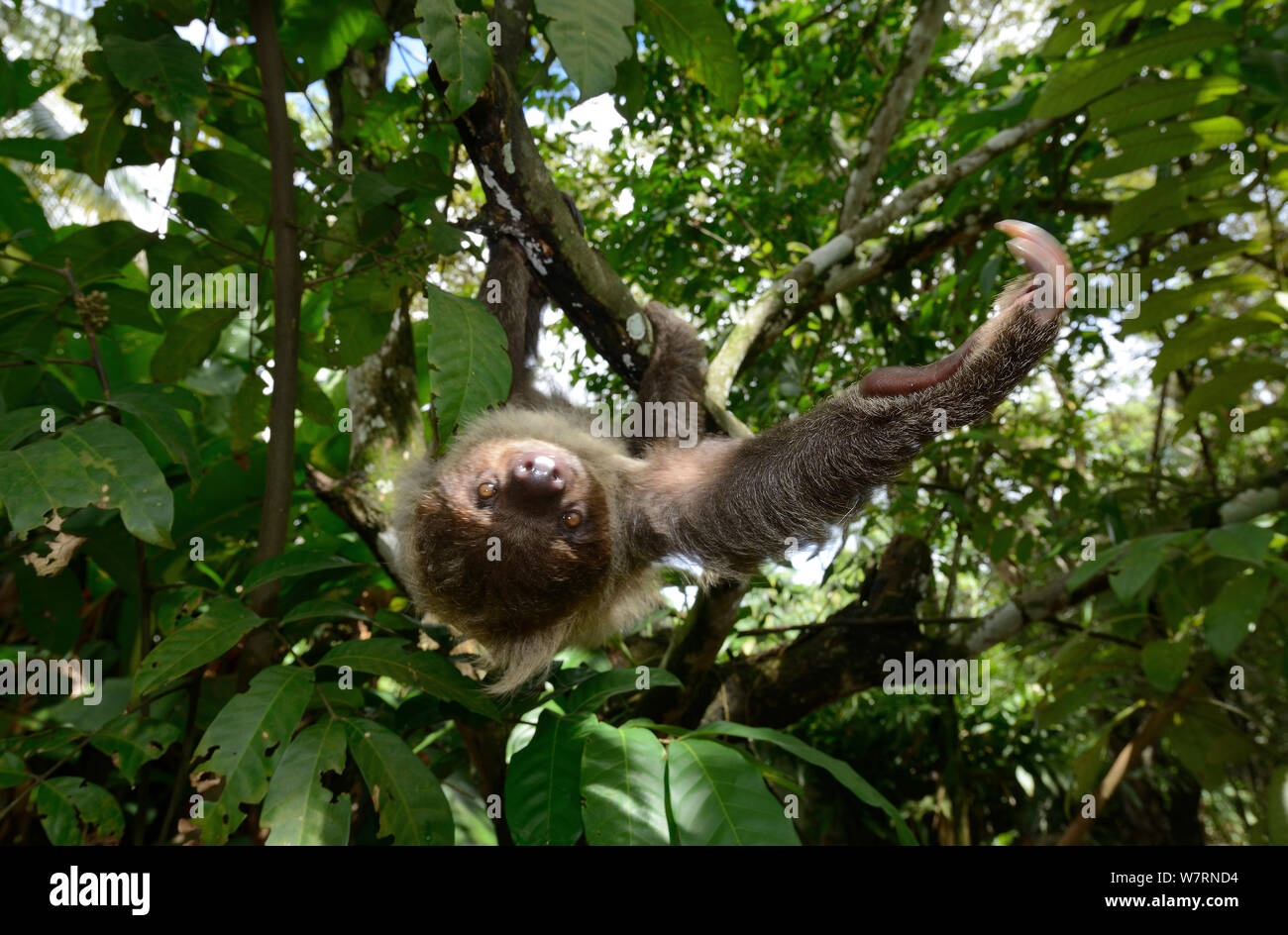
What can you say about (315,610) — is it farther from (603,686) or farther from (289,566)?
(603,686)

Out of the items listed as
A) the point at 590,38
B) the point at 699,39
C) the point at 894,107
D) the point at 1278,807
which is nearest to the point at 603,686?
Result: the point at 590,38

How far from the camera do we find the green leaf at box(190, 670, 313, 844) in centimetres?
190

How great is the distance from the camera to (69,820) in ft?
7.30

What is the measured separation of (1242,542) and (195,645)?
2916mm

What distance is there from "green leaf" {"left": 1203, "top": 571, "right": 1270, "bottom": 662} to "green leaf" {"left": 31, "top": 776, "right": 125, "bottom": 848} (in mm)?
3381

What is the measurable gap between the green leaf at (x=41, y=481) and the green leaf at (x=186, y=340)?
3.84 feet

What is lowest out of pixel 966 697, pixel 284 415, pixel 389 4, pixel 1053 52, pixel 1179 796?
pixel 1179 796

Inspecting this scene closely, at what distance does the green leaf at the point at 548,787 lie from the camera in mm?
2131

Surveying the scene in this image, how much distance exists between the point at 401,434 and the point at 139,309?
1.36 m

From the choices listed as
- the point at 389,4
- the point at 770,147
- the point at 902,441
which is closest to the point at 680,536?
the point at 902,441

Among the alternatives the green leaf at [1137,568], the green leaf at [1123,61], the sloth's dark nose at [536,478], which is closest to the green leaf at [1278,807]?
the green leaf at [1137,568]

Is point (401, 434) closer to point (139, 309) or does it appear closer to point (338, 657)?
point (139, 309)

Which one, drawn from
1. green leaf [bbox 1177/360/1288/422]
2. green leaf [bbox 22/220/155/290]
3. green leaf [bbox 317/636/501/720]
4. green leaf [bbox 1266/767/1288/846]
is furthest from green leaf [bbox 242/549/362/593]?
green leaf [bbox 1266/767/1288/846]

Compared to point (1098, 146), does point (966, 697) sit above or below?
below
